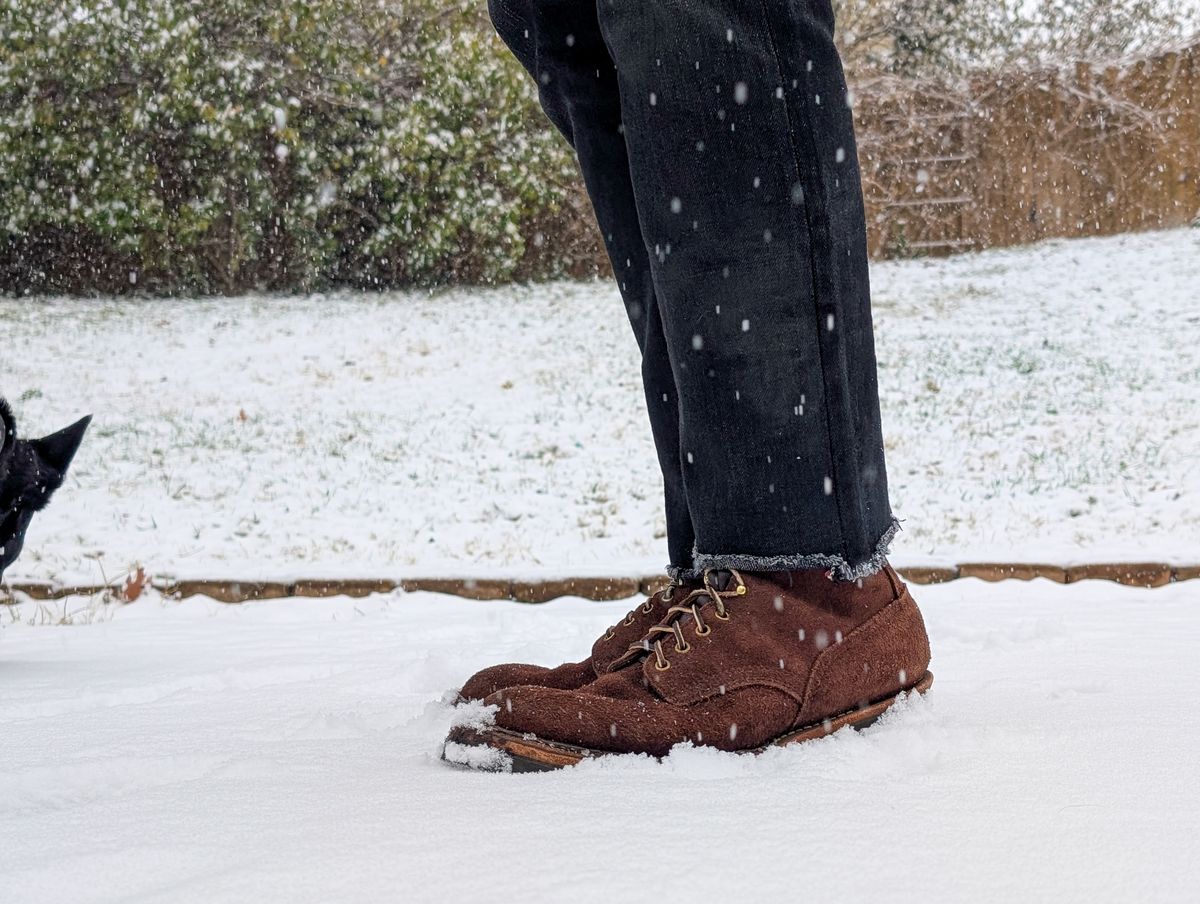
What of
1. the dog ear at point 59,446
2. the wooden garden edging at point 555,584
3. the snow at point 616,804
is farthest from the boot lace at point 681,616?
the wooden garden edging at point 555,584

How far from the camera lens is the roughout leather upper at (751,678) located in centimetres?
94

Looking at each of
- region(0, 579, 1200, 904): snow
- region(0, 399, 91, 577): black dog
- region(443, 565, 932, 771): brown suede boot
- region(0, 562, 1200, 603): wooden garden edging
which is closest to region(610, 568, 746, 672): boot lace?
region(443, 565, 932, 771): brown suede boot

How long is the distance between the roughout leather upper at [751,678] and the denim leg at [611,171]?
0.60 feet

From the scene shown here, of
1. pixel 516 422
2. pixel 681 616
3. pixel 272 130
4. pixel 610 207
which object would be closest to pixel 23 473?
pixel 610 207

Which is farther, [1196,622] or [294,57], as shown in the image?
[294,57]

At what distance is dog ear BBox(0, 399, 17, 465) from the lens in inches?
69.9

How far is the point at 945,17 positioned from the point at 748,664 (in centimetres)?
1101

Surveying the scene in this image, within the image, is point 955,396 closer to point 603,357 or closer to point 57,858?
point 603,357

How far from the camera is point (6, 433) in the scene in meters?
1.80

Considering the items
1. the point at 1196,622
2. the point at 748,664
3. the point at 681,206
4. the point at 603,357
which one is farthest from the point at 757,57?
the point at 603,357

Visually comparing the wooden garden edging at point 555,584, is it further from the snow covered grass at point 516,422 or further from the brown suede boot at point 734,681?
the brown suede boot at point 734,681

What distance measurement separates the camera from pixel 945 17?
10.4 meters

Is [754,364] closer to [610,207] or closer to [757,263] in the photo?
[757,263]

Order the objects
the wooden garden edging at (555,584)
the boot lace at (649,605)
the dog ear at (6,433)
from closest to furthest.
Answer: the boot lace at (649,605)
the dog ear at (6,433)
the wooden garden edging at (555,584)
